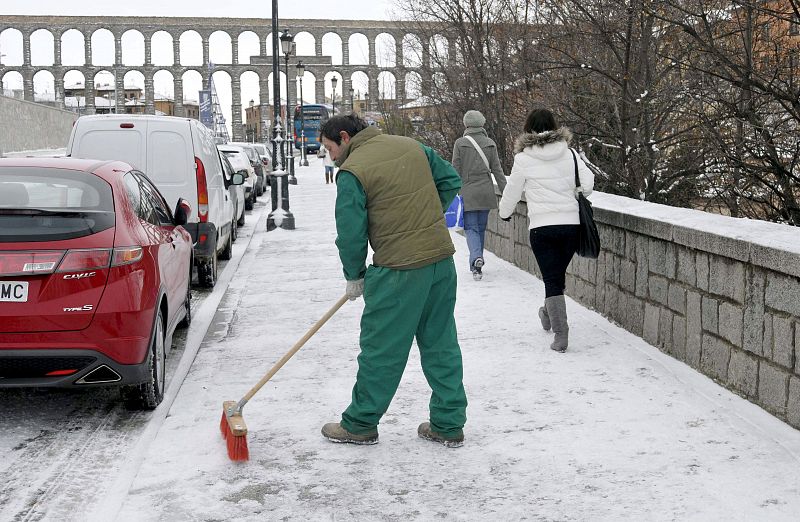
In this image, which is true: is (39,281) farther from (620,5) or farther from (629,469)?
(620,5)

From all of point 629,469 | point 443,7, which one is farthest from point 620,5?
point 443,7

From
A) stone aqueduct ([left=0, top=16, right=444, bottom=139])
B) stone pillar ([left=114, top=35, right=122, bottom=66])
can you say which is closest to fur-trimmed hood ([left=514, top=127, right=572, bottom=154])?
stone aqueduct ([left=0, top=16, right=444, bottom=139])

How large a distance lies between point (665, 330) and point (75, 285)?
12.5 ft

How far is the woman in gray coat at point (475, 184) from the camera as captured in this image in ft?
35.3

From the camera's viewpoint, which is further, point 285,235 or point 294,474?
point 285,235

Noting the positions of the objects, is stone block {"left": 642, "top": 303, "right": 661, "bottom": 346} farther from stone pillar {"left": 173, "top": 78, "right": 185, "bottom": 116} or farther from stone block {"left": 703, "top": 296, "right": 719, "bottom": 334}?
stone pillar {"left": 173, "top": 78, "right": 185, "bottom": 116}

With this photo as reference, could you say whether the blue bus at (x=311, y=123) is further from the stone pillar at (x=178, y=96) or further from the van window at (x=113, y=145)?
the van window at (x=113, y=145)

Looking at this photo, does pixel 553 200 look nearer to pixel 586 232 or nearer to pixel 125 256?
pixel 586 232

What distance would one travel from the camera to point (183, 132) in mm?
11000

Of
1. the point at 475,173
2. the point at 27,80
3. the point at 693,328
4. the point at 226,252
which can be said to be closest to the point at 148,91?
the point at 27,80

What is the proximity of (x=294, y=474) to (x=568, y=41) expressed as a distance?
30.6ft

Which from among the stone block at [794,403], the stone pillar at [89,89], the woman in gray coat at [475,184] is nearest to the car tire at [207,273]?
the woman in gray coat at [475,184]

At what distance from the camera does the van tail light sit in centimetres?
1091

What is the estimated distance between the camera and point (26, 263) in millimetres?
5277
